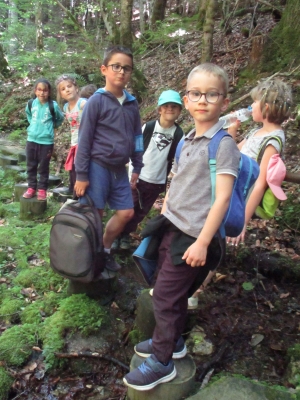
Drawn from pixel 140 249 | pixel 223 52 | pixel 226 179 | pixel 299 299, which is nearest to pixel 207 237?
pixel 226 179

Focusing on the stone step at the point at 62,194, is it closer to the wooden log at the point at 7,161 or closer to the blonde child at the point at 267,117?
the wooden log at the point at 7,161

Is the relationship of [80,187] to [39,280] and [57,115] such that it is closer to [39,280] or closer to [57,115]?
[39,280]

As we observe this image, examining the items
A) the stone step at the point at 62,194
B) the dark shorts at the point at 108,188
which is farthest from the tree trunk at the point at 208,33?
the dark shorts at the point at 108,188

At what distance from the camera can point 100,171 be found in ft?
10.5

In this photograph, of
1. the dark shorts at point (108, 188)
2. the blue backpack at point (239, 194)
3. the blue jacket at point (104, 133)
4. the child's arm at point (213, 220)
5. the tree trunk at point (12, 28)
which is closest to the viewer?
the child's arm at point (213, 220)

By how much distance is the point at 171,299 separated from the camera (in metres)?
2.19

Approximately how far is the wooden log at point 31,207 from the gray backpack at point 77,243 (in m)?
2.62

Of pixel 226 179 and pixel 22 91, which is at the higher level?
pixel 226 179

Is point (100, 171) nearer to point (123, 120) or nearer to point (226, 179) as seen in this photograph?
point (123, 120)

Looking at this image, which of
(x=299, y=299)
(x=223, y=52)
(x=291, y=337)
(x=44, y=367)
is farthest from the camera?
(x=223, y=52)

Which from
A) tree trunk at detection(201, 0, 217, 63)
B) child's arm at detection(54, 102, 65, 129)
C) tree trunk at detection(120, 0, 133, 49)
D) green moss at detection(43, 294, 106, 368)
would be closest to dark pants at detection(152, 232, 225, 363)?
green moss at detection(43, 294, 106, 368)

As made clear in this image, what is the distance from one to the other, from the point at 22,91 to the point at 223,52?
24.3 ft

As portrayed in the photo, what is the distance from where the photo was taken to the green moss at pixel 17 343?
283 cm

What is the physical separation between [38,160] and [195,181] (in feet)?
13.1
